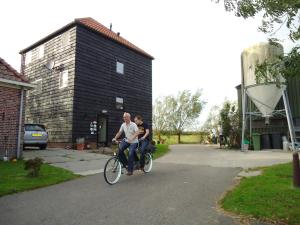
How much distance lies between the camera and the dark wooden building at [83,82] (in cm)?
2048

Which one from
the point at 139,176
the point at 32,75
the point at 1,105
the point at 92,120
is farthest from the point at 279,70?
the point at 32,75

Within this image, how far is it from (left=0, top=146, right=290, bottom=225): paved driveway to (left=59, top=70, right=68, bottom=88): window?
13682 millimetres

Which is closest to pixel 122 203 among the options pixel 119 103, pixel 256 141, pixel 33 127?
pixel 33 127

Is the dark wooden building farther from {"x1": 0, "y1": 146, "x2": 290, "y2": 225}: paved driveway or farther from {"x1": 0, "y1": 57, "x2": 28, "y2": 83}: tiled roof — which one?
{"x1": 0, "y1": 146, "x2": 290, "y2": 225}: paved driveway

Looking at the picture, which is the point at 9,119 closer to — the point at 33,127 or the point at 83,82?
the point at 33,127

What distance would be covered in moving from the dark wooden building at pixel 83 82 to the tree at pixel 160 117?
21557 millimetres

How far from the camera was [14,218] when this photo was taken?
4906mm

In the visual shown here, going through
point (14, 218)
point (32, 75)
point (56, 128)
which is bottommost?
point (14, 218)

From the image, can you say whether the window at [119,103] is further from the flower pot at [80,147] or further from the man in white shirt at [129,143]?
the man in white shirt at [129,143]

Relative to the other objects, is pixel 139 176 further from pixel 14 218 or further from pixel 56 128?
pixel 56 128

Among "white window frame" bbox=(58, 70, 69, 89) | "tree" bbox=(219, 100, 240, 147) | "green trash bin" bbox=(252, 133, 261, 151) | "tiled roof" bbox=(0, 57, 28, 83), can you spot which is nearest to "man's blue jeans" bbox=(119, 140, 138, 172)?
"tiled roof" bbox=(0, 57, 28, 83)

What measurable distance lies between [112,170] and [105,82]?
15.3 meters

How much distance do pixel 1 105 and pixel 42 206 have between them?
8813mm

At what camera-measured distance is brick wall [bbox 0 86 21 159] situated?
42.4ft
